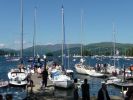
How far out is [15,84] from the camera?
5281 centimetres

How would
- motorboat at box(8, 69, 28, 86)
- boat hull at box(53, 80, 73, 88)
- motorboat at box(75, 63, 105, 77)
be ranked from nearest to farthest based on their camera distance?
boat hull at box(53, 80, 73, 88) → motorboat at box(8, 69, 28, 86) → motorboat at box(75, 63, 105, 77)

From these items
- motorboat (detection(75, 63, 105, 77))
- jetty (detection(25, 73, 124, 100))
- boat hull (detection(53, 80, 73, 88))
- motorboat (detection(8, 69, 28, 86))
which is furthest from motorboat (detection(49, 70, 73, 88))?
motorboat (detection(75, 63, 105, 77))

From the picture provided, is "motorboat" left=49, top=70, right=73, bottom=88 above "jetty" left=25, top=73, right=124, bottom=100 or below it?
above

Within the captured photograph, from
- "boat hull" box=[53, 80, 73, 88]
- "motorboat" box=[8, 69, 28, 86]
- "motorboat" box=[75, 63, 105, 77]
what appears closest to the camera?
"boat hull" box=[53, 80, 73, 88]

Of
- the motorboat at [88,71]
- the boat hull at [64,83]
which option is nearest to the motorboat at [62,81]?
the boat hull at [64,83]

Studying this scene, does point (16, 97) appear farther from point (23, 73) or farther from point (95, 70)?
point (95, 70)

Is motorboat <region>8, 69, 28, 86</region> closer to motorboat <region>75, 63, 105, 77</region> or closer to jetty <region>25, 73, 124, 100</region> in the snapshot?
jetty <region>25, 73, 124, 100</region>

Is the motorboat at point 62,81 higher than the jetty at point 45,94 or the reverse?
higher

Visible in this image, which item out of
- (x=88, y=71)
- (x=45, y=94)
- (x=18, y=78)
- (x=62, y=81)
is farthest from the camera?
(x=88, y=71)

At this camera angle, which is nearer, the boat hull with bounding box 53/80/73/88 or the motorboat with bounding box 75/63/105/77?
the boat hull with bounding box 53/80/73/88

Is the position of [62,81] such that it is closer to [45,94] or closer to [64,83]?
[64,83]

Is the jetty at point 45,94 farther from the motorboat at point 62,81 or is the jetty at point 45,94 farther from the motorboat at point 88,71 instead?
the motorboat at point 88,71

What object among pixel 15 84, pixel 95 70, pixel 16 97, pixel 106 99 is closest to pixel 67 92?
pixel 16 97

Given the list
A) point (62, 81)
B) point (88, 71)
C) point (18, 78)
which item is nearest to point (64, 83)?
point (62, 81)
